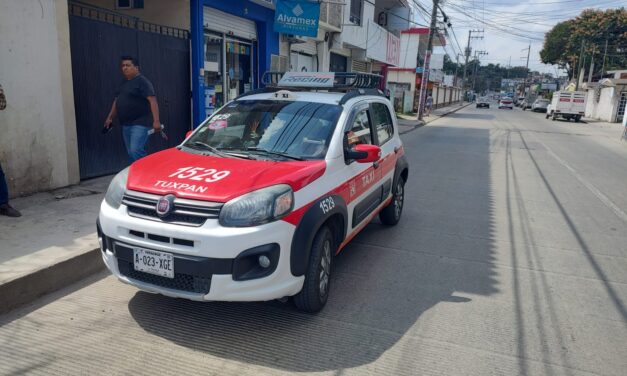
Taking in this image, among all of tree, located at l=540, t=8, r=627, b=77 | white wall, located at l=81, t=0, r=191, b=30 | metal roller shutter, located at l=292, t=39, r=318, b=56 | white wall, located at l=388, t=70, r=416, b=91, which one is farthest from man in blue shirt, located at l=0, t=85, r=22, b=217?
tree, located at l=540, t=8, r=627, b=77

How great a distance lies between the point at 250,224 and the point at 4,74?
450 cm

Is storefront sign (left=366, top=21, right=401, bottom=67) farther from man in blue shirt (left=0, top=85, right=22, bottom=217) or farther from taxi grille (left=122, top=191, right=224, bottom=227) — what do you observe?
taxi grille (left=122, top=191, right=224, bottom=227)

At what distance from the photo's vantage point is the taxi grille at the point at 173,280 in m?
3.11

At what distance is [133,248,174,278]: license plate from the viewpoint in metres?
3.11

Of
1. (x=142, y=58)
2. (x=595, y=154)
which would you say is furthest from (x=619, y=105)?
(x=142, y=58)

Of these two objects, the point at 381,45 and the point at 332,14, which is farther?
the point at 381,45

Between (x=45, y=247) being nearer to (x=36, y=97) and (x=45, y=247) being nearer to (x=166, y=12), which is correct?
(x=36, y=97)

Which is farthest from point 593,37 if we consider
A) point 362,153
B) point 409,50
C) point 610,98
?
point 362,153

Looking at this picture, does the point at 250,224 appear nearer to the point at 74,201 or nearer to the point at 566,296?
the point at 566,296

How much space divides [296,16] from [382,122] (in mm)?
7587

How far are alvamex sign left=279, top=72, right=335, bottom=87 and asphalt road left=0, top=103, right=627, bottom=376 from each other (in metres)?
1.90

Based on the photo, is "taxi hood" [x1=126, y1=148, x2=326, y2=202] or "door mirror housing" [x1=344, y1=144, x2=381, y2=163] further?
"door mirror housing" [x1=344, y1=144, x2=381, y2=163]

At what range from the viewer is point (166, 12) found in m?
9.90

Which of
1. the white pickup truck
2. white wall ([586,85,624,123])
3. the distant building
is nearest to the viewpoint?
the white pickup truck
